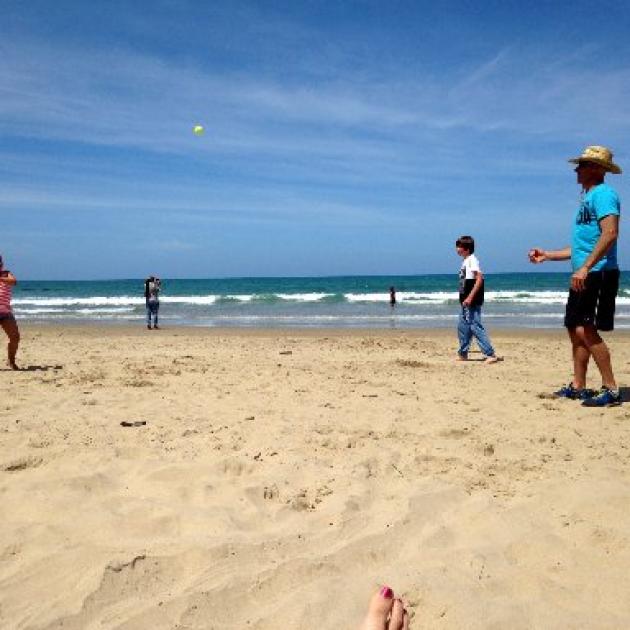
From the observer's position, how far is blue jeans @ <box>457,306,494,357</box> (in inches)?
314

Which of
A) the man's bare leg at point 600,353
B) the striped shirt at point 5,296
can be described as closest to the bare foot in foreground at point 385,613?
the man's bare leg at point 600,353

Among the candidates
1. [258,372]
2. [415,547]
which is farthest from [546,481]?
[258,372]

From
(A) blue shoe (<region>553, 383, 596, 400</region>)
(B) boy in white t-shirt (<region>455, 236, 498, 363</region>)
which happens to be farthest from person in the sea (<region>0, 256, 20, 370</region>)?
(A) blue shoe (<region>553, 383, 596, 400</region>)

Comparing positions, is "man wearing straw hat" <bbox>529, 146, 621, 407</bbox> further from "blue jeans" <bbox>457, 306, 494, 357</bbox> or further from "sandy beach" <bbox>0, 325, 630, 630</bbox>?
"blue jeans" <bbox>457, 306, 494, 357</bbox>

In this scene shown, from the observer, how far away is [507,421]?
14.3 ft

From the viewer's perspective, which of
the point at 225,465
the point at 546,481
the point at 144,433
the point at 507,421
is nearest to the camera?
the point at 546,481

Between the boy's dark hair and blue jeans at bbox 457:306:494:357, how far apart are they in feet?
2.74

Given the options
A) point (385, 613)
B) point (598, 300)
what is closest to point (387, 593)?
point (385, 613)

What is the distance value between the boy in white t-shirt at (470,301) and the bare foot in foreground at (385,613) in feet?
20.3

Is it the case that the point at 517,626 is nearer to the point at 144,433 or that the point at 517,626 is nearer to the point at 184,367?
the point at 144,433

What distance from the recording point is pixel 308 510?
2828 mm

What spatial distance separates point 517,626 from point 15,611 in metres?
1.69

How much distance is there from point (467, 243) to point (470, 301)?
2.82 feet

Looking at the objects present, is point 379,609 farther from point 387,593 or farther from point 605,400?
point 605,400
